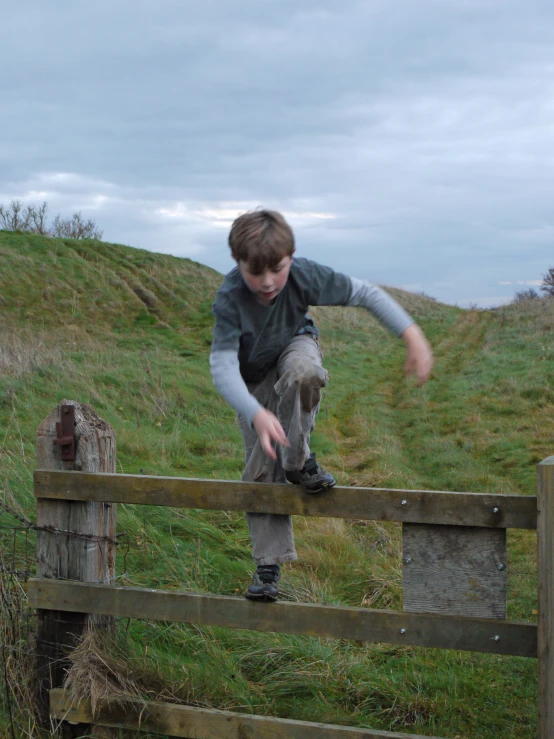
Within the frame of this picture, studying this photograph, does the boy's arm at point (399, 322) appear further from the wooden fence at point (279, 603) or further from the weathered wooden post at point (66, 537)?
the weathered wooden post at point (66, 537)

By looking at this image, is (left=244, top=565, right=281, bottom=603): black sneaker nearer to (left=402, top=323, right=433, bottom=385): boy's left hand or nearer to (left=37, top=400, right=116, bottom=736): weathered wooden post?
(left=37, top=400, right=116, bottom=736): weathered wooden post

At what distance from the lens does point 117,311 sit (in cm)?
2414

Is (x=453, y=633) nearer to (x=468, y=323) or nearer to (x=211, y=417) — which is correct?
(x=211, y=417)

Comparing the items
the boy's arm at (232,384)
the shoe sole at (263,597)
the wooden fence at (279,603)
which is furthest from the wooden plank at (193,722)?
the boy's arm at (232,384)

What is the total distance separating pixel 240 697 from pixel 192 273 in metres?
29.6

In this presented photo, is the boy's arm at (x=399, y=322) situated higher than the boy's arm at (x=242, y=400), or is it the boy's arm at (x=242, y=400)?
the boy's arm at (x=399, y=322)

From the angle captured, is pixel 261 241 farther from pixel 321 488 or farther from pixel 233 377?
pixel 321 488

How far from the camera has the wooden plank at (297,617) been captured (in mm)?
2668

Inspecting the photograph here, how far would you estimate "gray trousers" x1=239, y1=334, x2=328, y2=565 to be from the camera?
113 inches

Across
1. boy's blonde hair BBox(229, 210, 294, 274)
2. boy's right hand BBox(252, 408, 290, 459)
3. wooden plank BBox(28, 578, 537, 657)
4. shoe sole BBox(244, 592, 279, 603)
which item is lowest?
wooden plank BBox(28, 578, 537, 657)

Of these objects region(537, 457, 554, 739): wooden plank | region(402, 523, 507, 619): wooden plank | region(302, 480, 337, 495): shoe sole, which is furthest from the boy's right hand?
region(537, 457, 554, 739): wooden plank

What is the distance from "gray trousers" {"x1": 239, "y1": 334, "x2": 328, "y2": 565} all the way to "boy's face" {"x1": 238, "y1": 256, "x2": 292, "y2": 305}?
0.99ft

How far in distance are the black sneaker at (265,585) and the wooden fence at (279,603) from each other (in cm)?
5

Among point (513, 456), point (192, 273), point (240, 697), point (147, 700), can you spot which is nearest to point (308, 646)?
point (240, 697)
